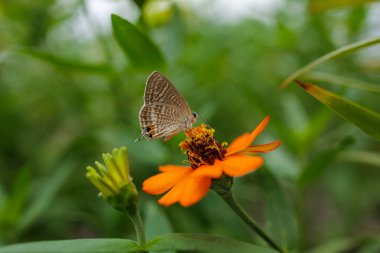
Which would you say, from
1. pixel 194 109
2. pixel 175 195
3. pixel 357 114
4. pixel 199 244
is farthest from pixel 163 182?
pixel 194 109

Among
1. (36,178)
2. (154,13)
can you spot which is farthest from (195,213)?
(154,13)

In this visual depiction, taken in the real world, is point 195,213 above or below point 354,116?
below

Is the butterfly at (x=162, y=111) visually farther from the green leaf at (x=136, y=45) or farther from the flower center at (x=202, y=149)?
the green leaf at (x=136, y=45)

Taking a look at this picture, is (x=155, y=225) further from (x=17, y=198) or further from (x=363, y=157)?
(x=363, y=157)

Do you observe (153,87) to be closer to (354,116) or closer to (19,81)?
(354,116)

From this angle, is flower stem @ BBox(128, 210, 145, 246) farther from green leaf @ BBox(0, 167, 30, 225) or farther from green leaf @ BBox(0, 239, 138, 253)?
green leaf @ BBox(0, 167, 30, 225)

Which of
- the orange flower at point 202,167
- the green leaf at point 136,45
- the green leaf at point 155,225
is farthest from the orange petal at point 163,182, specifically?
the green leaf at point 136,45

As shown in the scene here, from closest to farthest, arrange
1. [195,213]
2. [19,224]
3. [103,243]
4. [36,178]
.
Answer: [103,243] < [19,224] < [195,213] < [36,178]
